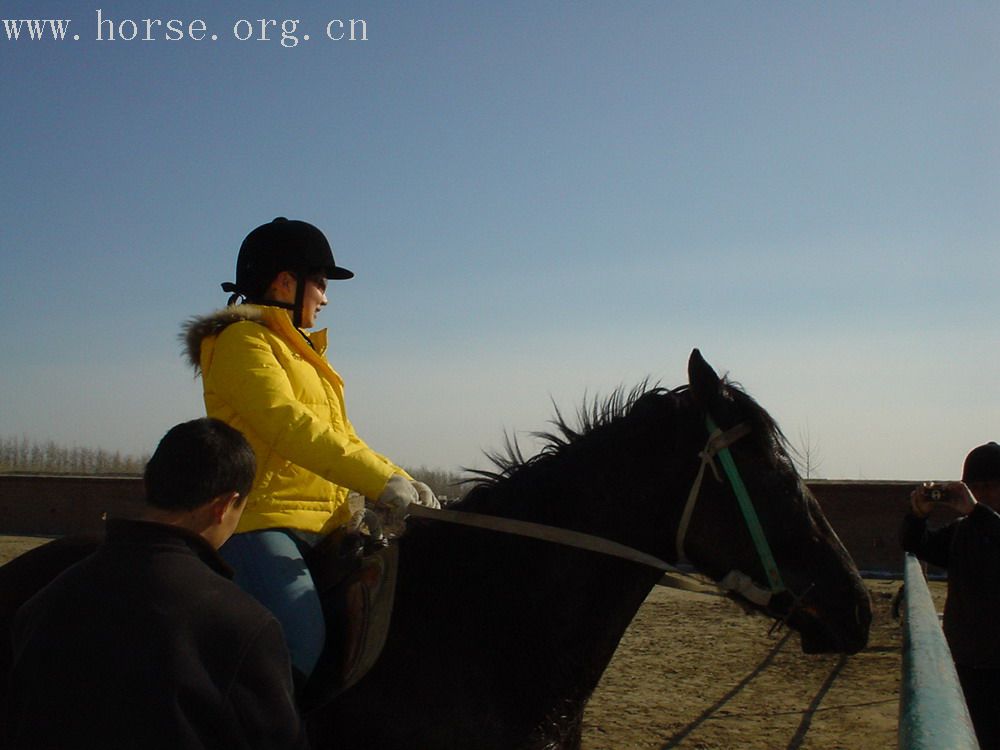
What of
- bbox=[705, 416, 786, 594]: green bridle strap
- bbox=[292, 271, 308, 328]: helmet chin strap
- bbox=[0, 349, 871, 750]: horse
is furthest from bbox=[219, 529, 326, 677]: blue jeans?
bbox=[705, 416, 786, 594]: green bridle strap

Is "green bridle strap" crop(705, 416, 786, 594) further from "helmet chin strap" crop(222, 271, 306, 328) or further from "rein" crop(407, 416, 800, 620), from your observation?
"helmet chin strap" crop(222, 271, 306, 328)

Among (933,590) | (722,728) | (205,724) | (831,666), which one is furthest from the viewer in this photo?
(933,590)

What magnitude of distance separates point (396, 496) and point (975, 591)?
10.5 feet

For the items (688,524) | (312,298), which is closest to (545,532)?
(688,524)

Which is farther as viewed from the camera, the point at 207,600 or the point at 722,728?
the point at 722,728

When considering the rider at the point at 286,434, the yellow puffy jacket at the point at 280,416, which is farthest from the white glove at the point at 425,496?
the yellow puffy jacket at the point at 280,416

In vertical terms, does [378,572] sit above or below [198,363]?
below

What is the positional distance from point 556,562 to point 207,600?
4.58 ft

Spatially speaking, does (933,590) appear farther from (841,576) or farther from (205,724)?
(205,724)

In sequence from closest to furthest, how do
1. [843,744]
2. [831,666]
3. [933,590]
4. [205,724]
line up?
[205,724], [843,744], [831,666], [933,590]

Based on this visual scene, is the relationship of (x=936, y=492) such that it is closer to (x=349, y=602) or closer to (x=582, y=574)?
(x=582, y=574)

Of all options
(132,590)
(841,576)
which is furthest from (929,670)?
(132,590)

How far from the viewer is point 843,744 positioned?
5.66 metres

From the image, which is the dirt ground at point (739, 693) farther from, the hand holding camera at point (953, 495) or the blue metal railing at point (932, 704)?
the blue metal railing at point (932, 704)
